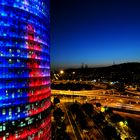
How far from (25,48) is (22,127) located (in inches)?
955

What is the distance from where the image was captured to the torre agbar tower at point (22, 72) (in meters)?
66.6

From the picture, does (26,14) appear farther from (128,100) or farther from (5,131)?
(128,100)

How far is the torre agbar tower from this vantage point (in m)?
66.6

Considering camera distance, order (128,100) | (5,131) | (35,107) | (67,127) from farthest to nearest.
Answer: (128,100), (67,127), (35,107), (5,131)

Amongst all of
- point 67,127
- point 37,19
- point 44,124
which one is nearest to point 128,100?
point 67,127

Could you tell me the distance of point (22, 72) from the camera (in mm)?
71375

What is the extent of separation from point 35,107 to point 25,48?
781 inches

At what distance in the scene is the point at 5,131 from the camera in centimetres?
6525

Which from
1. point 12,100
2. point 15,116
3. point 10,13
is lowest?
point 15,116

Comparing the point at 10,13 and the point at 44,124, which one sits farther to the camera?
the point at 44,124

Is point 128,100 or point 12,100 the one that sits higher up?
point 12,100

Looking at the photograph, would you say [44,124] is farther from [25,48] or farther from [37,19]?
[37,19]

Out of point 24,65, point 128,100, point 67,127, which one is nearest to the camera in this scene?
point 24,65

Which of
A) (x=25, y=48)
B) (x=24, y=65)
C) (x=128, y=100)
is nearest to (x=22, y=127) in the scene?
(x=24, y=65)
